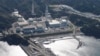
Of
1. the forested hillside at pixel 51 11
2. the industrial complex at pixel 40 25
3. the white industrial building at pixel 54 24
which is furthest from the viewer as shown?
the white industrial building at pixel 54 24

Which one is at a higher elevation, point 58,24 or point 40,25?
point 40,25

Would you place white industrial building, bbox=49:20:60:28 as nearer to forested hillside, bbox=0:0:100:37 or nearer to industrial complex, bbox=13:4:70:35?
industrial complex, bbox=13:4:70:35

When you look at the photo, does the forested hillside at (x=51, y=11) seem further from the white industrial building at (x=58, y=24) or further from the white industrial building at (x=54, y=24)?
the white industrial building at (x=54, y=24)

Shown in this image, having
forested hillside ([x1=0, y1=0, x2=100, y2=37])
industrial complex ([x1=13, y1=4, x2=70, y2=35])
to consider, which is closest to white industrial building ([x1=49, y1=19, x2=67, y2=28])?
industrial complex ([x1=13, y1=4, x2=70, y2=35])

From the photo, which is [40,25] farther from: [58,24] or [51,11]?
[51,11]

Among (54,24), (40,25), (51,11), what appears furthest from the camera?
(51,11)

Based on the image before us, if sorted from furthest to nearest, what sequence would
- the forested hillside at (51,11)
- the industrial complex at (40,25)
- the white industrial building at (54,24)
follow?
the white industrial building at (54,24) < the forested hillside at (51,11) < the industrial complex at (40,25)

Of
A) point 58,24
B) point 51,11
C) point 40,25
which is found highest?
point 51,11

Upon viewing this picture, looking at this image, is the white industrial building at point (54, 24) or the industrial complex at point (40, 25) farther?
the white industrial building at point (54, 24)

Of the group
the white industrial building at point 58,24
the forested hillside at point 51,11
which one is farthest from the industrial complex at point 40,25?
the forested hillside at point 51,11

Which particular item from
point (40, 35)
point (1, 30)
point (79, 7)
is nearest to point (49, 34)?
point (40, 35)

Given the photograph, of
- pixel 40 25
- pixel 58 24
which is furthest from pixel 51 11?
pixel 40 25
